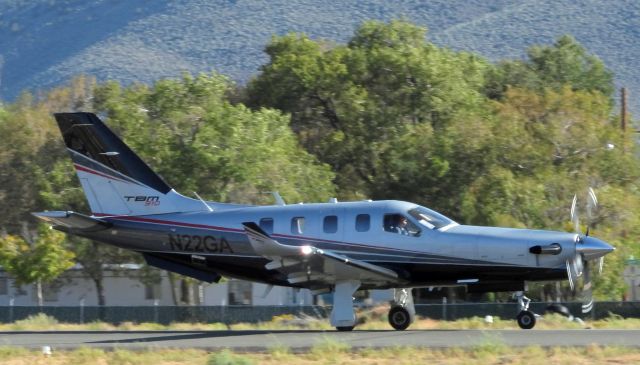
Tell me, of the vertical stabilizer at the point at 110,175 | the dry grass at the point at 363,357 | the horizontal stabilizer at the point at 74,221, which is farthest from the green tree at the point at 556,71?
the dry grass at the point at 363,357

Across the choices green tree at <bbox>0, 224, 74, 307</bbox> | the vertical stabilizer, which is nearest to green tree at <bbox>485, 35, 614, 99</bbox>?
green tree at <bbox>0, 224, 74, 307</bbox>

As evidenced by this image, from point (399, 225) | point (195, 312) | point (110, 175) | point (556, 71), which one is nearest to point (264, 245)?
point (399, 225)

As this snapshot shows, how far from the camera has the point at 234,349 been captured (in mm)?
20312

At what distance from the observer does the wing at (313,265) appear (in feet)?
75.7

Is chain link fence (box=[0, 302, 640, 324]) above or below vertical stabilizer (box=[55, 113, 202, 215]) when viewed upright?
below

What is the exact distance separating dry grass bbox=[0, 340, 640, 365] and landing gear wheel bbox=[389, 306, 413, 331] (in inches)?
200

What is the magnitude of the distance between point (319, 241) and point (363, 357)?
19.1 ft

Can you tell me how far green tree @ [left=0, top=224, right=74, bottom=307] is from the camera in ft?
149

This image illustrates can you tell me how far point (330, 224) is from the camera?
80.3 ft

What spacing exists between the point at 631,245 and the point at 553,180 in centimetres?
362

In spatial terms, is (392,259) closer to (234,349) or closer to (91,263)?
(234,349)

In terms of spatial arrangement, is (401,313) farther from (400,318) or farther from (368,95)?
(368,95)

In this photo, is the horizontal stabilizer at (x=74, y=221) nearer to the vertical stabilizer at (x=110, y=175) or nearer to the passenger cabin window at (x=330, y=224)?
the vertical stabilizer at (x=110, y=175)

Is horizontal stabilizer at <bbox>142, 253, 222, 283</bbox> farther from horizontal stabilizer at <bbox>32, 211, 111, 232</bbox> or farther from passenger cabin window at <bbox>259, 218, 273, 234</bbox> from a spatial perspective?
passenger cabin window at <bbox>259, 218, 273, 234</bbox>
